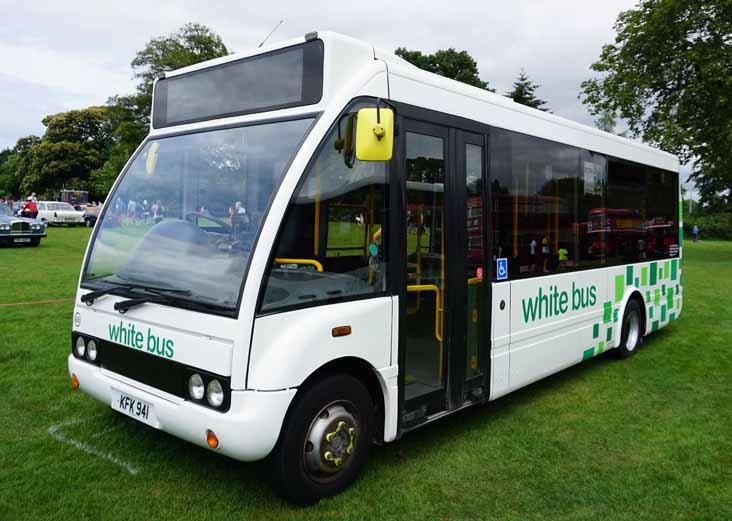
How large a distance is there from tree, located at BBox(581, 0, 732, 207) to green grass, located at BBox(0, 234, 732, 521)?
Answer: 21.8 metres

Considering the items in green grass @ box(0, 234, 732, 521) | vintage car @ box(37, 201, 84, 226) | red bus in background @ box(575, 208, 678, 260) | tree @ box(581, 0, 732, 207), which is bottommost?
green grass @ box(0, 234, 732, 521)

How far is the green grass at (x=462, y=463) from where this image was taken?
11.7 feet

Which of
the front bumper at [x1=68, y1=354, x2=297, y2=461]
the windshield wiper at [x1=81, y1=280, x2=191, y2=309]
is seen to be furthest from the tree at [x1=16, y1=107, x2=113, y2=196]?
the front bumper at [x1=68, y1=354, x2=297, y2=461]

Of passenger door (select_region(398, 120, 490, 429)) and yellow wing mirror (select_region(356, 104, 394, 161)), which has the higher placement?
yellow wing mirror (select_region(356, 104, 394, 161))

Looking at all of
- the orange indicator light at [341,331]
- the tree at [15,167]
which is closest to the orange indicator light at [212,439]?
the orange indicator light at [341,331]

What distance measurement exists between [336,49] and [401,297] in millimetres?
1692

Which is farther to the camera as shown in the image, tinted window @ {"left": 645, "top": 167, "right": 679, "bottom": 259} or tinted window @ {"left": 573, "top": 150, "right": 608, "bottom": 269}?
tinted window @ {"left": 645, "top": 167, "right": 679, "bottom": 259}

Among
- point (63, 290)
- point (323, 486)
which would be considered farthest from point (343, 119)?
point (63, 290)

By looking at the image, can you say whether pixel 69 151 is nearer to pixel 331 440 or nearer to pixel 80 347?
pixel 80 347

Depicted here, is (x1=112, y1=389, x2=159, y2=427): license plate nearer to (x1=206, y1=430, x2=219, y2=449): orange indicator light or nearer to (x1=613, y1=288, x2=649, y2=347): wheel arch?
(x1=206, y1=430, x2=219, y2=449): orange indicator light

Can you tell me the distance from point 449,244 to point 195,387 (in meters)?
2.15

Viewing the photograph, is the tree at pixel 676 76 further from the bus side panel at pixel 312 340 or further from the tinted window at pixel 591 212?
the bus side panel at pixel 312 340

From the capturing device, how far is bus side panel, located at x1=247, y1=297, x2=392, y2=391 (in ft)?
10.4

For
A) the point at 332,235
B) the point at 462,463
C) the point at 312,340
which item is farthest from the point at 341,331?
the point at 462,463
